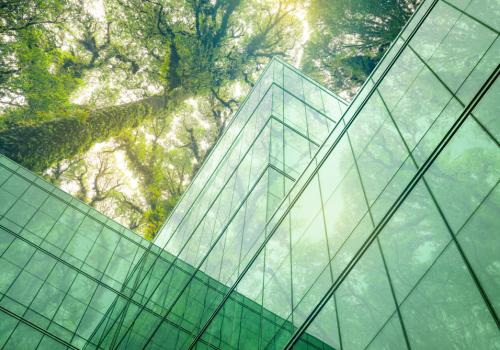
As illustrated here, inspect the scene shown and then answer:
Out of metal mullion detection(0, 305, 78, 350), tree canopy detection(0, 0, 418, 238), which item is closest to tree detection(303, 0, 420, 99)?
tree canopy detection(0, 0, 418, 238)

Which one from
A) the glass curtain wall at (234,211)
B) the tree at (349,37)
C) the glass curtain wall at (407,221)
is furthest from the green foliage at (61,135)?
A: the tree at (349,37)

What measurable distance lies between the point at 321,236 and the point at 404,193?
1395 mm

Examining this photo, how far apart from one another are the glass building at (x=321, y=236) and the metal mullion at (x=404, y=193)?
12mm

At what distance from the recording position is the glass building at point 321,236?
226 centimetres

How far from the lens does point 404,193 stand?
2957mm

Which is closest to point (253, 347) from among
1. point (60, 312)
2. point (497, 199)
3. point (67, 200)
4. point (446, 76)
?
point (497, 199)

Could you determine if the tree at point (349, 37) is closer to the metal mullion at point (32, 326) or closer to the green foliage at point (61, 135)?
the green foliage at point (61, 135)

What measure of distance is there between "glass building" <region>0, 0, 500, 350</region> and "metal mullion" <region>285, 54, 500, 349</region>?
1 cm

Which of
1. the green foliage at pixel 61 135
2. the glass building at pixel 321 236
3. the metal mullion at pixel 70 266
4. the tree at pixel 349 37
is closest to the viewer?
the glass building at pixel 321 236

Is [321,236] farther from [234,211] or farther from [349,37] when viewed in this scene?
[349,37]

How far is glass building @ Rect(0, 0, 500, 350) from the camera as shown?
2.26 metres

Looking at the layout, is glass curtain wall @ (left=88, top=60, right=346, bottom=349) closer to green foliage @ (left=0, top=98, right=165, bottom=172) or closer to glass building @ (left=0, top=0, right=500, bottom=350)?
glass building @ (left=0, top=0, right=500, bottom=350)

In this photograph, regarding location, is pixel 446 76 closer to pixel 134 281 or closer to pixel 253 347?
pixel 253 347

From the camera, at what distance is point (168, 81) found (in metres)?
17.9
